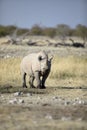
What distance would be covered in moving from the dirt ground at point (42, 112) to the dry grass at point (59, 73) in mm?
4638

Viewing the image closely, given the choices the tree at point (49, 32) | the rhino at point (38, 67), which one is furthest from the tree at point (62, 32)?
the rhino at point (38, 67)

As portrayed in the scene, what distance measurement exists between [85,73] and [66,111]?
12.1 meters

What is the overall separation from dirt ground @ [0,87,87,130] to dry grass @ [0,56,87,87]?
4.64 meters

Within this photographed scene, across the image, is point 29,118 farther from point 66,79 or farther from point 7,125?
point 66,79

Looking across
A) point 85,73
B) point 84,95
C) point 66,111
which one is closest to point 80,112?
point 66,111

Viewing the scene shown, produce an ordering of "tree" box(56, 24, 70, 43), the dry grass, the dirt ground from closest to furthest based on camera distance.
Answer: the dirt ground → the dry grass → "tree" box(56, 24, 70, 43)

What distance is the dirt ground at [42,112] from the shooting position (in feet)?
33.6

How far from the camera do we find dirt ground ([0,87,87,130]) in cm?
1025

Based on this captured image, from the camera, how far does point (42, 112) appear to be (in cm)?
1180

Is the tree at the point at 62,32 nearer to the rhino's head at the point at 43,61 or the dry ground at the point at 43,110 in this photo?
the rhino's head at the point at 43,61

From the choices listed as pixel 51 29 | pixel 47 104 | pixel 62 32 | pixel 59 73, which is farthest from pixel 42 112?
pixel 51 29

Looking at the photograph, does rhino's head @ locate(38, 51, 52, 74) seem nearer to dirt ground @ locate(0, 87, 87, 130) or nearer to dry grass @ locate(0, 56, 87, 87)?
dry grass @ locate(0, 56, 87, 87)

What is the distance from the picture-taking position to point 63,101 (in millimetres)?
14047

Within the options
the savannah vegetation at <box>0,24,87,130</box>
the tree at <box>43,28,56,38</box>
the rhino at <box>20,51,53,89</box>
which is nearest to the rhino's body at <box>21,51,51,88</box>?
the rhino at <box>20,51,53,89</box>
